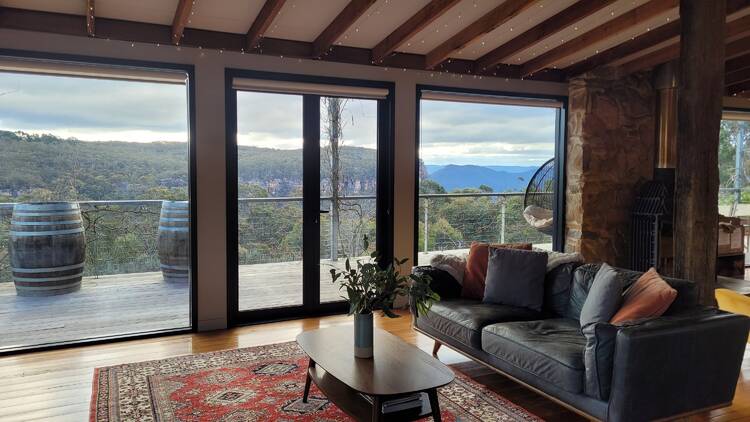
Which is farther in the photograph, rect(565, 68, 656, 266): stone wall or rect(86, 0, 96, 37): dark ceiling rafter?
rect(565, 68, 656, 266): stone wall

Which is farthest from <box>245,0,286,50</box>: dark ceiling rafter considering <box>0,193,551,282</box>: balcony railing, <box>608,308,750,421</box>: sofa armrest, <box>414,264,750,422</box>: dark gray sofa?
<box>608,308,750,421</box>: sofa armrest

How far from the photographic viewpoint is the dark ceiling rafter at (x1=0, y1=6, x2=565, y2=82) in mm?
3933

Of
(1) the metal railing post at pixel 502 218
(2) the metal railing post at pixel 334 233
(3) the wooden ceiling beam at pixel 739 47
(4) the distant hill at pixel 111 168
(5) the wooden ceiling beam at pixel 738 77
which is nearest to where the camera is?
(4) the distant hill at pixel 111 168

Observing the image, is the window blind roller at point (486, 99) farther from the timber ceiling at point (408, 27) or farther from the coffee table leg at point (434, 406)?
the coffee table leg at point (434, 406)

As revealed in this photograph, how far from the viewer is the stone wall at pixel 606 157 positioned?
5.84 metres

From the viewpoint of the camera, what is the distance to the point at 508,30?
4742 mm

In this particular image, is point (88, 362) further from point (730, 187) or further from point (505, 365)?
point (730, 187)

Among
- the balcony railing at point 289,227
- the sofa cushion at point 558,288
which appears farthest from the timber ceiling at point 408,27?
the sofa cushion at point 558,288

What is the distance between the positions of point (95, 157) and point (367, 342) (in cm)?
291

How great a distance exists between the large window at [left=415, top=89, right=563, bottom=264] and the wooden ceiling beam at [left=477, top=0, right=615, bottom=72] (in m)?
0.44

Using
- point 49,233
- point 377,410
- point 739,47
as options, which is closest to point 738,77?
point 739,47

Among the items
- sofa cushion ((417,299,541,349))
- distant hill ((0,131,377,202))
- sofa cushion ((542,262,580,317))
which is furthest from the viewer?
distant hill ((0,131,377,202))

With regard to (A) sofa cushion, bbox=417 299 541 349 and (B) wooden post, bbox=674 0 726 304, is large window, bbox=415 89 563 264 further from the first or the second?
(B) wooden post, bbox=674 0 726 304

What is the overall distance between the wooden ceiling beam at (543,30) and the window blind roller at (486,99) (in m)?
0.30
